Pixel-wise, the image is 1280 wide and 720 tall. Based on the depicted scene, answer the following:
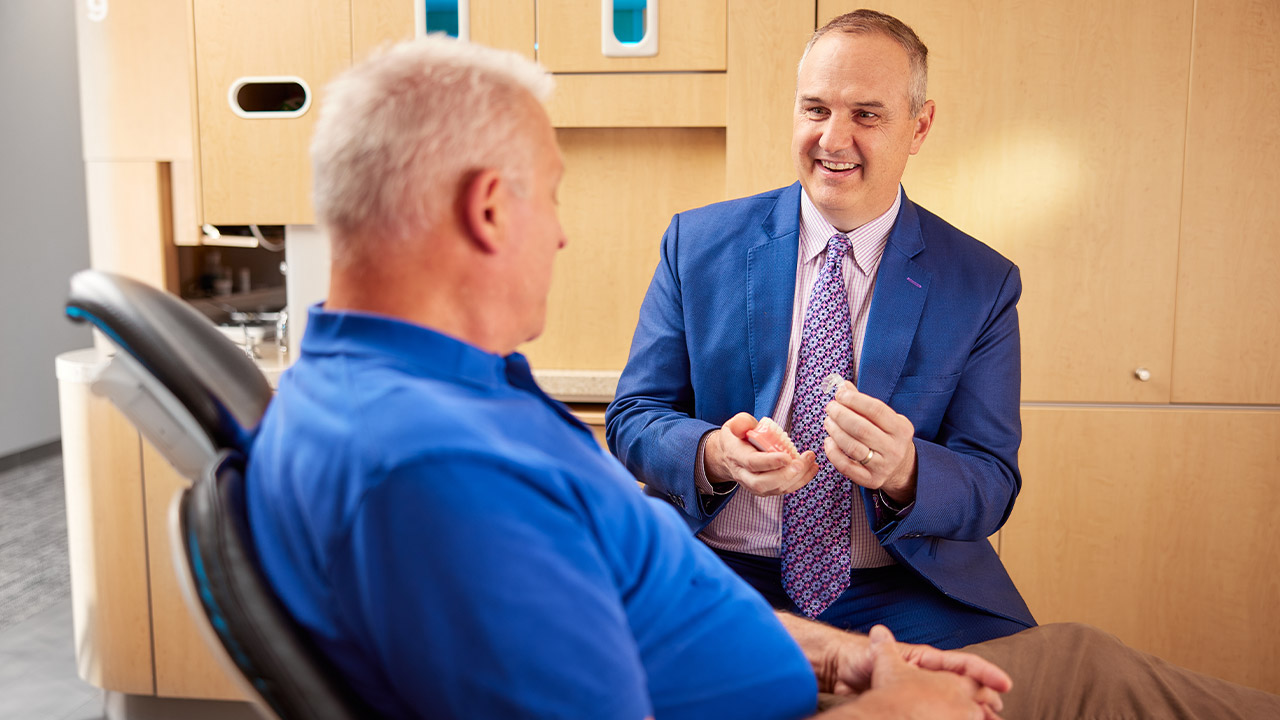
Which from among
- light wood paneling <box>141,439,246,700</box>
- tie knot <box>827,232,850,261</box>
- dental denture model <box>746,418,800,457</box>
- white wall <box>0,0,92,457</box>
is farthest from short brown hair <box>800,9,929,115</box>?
white wall <box>0,0,92,457</box>

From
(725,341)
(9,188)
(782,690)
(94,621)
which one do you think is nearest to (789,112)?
(725,341)

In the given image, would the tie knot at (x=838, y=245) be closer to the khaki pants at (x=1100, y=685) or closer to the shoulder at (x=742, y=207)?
the shoulder at (x=742, y=207)

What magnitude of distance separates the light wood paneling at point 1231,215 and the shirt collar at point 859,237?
1.22 m

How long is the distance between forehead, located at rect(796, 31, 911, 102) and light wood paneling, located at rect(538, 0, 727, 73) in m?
1.04

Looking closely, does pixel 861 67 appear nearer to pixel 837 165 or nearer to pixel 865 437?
pixel 837 165

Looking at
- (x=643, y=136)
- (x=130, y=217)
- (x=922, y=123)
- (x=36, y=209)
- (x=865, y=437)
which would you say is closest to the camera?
(x=865, y=437)

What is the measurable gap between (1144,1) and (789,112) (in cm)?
91

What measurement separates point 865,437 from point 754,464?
16 cm

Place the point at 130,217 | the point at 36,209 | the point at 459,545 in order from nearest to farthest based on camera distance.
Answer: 1. the point at 459,545
2. the point at 130,217
3. the point at 36,209

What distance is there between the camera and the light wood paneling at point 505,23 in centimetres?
266

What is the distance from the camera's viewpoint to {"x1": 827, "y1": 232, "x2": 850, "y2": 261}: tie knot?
170 centimetres

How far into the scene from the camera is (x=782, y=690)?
0.99 m

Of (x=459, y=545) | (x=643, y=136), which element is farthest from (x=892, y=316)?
(x=643, y=136)

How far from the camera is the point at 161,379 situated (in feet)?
2.81
